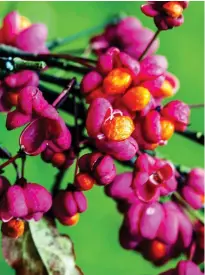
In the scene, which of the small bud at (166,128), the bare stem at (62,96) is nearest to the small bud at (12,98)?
the bare stem at (62,96)

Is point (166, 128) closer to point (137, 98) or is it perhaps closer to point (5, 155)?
point (137, 98)

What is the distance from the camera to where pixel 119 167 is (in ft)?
5.86

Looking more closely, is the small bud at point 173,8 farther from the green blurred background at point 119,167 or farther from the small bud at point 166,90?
the green blurred background at point 119,167

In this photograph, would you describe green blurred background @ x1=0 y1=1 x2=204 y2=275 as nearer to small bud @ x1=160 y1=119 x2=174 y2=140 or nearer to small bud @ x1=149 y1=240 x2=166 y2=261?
small bud @ x1=149 y1=240 x2=166 y2=261

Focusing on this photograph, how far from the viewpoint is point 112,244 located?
1.74m

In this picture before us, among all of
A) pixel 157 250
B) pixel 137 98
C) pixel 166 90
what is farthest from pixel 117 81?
pixel 157 250

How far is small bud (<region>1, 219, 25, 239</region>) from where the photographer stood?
0.86 meters

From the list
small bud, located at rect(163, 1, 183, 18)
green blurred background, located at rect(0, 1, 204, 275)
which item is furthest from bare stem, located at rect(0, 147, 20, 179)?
green blurred background, located at rect(0, 1, 204, 275)

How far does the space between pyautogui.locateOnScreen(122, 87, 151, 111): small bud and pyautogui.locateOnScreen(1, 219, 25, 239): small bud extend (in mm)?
193

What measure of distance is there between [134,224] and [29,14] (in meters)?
1.15

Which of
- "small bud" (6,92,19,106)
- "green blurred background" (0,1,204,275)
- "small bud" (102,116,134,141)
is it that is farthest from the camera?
"green blurred background" (0,1,204,275)

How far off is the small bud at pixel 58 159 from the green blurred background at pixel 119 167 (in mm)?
620

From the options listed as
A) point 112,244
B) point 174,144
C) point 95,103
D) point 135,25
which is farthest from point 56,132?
point 174,144

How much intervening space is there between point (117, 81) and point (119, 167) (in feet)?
3.14
